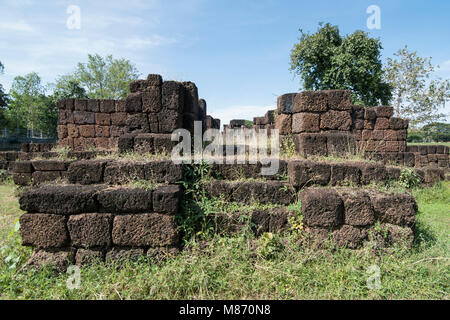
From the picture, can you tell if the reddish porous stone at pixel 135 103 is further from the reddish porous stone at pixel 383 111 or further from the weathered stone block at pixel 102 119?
the reddish porous stone at pixel 383 111

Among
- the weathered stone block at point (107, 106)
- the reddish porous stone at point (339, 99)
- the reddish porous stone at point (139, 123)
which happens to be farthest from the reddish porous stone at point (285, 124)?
the weathered stone block at point (107, 106)

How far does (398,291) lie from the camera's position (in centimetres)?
230

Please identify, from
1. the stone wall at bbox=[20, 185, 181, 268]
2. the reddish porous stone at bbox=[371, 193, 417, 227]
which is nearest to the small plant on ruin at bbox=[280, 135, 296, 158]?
the reddish porous stone at bbox=[371, 193, 417, 227]

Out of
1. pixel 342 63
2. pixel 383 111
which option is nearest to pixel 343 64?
pixel 342 63

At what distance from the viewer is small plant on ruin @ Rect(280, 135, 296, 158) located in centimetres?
395

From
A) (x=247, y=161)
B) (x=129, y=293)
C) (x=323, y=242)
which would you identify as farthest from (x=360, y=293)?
(x=129, y=293)

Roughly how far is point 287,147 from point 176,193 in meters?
2.25

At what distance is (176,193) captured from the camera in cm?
270

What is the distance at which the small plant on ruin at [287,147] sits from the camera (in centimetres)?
395

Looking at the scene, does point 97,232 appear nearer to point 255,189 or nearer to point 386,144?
point 255,189

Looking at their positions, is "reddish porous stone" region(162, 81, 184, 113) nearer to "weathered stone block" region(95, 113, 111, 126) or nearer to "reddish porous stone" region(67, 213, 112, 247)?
"reddish porous stone" region(67, 213, 112, 247)

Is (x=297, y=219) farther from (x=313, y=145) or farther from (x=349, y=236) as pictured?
(x=313, y=145)

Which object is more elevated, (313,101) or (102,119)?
(102,119)

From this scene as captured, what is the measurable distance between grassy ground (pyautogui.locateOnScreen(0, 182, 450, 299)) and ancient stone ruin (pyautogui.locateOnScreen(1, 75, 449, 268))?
0.18 metres
